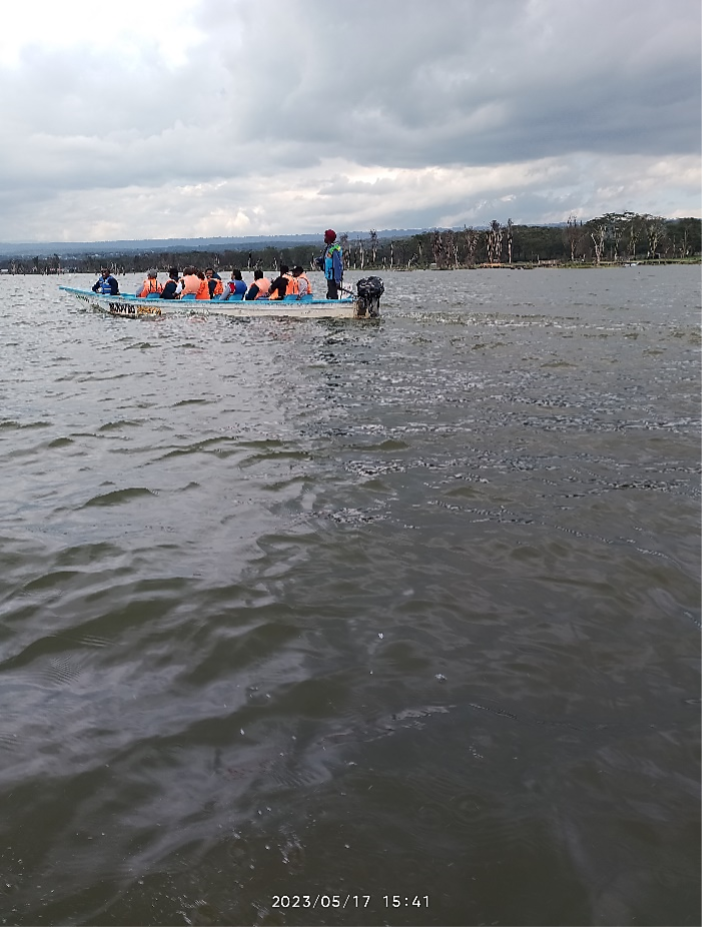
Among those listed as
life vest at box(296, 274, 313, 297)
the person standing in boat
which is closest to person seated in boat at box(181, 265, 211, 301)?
life vest at box(296, 274, 313, 297)

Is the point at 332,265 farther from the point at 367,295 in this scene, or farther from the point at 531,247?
the point at 531,247

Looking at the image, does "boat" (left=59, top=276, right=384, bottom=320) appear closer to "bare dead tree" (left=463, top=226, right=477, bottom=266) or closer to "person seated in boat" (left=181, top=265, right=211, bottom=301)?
"person seated in boat" (left=181, top=265, right=211, bottom=301)

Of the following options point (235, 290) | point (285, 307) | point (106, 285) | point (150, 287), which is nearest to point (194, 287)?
point (235, 290)

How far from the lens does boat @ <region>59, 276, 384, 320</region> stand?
23.3 meters

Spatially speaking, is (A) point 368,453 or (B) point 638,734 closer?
(B) point 638,734

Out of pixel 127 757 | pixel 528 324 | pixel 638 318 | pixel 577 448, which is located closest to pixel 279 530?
pixel 127 757

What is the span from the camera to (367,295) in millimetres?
23344

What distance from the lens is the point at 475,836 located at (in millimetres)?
2562

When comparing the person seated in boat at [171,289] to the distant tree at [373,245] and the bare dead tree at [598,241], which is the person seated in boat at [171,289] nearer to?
the bare dead tree at [598,241]

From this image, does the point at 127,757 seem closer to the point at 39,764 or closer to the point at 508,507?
the point at 39,764

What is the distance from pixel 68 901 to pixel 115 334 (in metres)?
23.4

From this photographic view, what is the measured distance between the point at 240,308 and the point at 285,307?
2236mm

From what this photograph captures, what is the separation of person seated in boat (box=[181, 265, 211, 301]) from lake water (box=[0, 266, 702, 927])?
2019 centimetres
